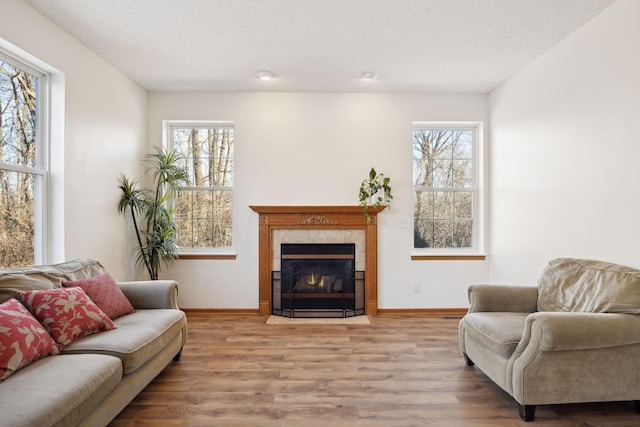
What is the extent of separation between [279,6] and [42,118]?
2.07 meters

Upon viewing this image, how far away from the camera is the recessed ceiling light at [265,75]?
3.93m

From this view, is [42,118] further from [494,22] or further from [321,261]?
[494,22]

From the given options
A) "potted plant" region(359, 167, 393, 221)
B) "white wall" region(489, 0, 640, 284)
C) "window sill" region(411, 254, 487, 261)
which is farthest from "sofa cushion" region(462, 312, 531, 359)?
"potted plant" region(359, 167, 393, 221)

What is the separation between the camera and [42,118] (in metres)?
3.03

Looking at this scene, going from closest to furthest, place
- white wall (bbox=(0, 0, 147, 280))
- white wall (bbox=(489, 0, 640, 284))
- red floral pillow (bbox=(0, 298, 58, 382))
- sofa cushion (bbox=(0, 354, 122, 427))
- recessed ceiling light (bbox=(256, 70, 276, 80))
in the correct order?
sofa cushion (bbox=(0, 354, 122, 427)) → red floral pillow (bbox=(0, 298, 58, 382)) → white wall (bbox=(489, 0, 640, 284)) → white wall (bbox=(0, 0, 147, 280)) → recessed ceiling light (bbox=(256, 70, 276, 80))

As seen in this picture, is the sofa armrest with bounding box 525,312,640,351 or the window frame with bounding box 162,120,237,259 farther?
the window frame with bounding box 162,120,237,259

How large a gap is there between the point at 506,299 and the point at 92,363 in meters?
2.81

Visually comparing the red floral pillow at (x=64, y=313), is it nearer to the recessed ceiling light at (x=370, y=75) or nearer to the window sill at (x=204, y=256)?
the window sill at (x=204, y=256)

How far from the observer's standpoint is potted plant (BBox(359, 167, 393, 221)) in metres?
4.48

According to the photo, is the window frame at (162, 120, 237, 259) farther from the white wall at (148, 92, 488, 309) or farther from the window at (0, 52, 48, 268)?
the window at (0, 52, 48, 268)

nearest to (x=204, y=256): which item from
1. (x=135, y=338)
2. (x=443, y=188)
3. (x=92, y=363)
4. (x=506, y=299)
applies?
(x=135, y=338)

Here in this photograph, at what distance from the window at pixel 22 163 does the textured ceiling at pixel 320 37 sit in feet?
1.81

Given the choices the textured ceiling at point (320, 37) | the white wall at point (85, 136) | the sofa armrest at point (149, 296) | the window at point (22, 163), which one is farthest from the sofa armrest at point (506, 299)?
the window at point (22, 163)

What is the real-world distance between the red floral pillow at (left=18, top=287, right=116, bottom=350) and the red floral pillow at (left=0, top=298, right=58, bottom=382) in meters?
0.10
